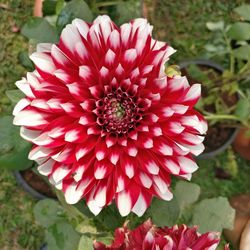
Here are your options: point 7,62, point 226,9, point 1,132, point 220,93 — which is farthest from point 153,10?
point 1,132

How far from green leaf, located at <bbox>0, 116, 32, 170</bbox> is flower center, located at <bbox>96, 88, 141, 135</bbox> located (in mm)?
254

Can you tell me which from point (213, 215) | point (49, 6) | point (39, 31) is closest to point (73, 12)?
point (39, 31)

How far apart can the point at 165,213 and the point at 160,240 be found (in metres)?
0.23

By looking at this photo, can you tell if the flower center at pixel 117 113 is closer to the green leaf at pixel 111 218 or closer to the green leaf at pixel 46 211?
the green leaf at pixel 111 218

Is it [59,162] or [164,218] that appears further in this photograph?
[164,218]

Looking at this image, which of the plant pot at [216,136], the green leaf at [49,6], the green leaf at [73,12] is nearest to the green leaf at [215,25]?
the plant pot at [216,136]

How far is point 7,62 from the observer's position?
177cm

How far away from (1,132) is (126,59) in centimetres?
35

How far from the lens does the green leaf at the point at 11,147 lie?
1049 mm

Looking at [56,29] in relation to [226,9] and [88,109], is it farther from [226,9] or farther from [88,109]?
[226,9]

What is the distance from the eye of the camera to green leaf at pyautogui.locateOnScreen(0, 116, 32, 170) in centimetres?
105

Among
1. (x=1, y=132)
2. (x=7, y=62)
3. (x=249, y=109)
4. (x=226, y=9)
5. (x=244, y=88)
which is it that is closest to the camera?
(x=1, y=132)

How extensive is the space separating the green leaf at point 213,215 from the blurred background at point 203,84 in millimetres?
379

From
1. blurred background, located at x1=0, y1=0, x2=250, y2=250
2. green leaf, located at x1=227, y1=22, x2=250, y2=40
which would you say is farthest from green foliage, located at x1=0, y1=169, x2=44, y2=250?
green leaf, located at x1=227, y1=22, x2=250, y2=40
